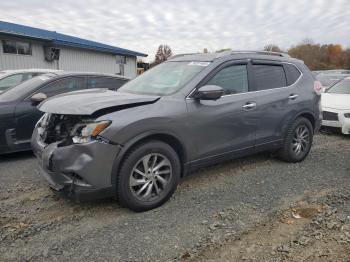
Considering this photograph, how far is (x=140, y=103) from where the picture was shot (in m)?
3.72

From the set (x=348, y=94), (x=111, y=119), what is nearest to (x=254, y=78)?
(x=111, y=119)

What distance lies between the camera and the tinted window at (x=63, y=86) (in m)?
6.05

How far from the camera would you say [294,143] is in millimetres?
5477

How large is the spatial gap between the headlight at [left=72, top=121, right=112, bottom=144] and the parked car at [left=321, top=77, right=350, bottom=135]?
621cm

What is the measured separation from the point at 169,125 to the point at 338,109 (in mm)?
5679

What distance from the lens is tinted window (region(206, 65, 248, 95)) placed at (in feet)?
14.4

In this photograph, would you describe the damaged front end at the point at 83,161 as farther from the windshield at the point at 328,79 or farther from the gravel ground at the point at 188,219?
the windshield at the point at 328,79

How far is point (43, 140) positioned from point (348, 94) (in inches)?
303

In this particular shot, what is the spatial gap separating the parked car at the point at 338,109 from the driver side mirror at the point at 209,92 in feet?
16.0

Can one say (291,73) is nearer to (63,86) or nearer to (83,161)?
(83,161)

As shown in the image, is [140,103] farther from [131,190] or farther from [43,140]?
[43,140]

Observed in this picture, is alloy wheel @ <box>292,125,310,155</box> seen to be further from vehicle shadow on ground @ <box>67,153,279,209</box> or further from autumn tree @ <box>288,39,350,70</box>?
autumn tree @ <box>288,39,350,70</box>

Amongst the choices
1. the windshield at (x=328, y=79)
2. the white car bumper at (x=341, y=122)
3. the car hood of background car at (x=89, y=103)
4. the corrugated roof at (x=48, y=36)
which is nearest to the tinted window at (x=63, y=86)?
the car hood of background car at (x=89, y=103)

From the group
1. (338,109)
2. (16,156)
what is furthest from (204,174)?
(338,109)
